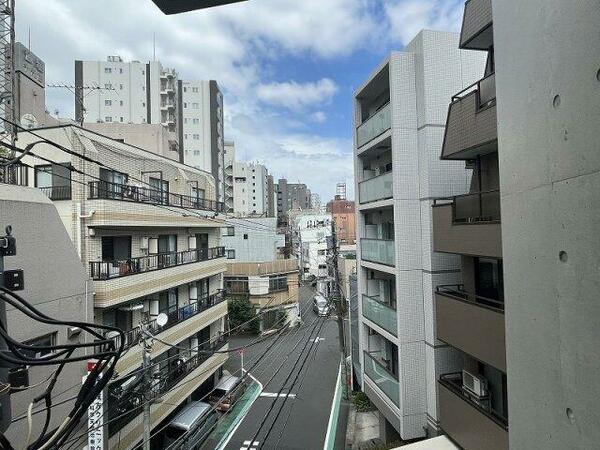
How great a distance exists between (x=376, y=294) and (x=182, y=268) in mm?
8465

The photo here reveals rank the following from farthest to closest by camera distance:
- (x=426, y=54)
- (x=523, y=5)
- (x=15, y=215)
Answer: (x=426, y=54) < (x=15, y=215) < (x=523, y=5)

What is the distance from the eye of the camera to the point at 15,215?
7246mm

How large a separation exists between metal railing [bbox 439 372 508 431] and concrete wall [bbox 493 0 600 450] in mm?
4386

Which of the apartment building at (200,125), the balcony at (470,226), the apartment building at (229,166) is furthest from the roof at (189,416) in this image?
the apartment building at (229,166)

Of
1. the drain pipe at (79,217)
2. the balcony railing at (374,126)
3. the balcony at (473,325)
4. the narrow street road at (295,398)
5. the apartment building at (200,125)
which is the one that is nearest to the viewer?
the balcony at (473,325)

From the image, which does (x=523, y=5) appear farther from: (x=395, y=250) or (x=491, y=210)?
(x=395, y=250)

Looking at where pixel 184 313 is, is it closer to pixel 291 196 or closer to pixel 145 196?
pixel 145 196

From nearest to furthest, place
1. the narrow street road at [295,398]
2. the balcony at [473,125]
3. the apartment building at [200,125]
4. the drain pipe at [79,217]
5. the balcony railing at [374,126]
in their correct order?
1. the balcony at [473,125]
2. the balcony railing at [374,126]
3. the drain pipe at [79,217]
4. the narrow street road at [295,398]
5. the apartment building at [200,125]

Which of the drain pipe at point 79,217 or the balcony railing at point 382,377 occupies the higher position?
the drain pipe at point 79,217

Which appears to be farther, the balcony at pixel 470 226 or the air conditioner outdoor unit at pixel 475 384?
the air conditioner outdoor unit at pixel 475 384

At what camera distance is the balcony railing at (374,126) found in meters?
10.1

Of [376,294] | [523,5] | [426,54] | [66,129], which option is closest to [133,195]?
[66,129]

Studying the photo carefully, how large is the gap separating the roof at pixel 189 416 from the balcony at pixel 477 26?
14.7 meters

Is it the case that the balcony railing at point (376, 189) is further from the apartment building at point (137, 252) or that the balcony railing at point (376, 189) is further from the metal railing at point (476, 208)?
the apartment building at point (137, 252)
